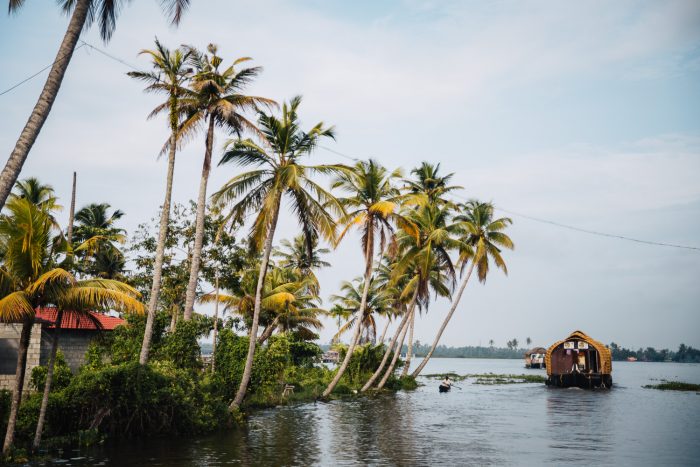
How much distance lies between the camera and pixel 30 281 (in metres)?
14.1

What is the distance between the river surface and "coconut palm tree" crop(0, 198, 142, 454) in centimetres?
447

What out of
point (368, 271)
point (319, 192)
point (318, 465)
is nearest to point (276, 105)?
point (319, 192)

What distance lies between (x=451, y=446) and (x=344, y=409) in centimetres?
1233

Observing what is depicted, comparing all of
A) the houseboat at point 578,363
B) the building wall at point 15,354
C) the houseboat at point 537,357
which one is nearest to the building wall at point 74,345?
the building wall at point 15,354

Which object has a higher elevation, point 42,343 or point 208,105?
point 208,105

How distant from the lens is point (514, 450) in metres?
19.2

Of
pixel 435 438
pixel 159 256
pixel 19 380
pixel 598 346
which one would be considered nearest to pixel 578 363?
pixel 598 346

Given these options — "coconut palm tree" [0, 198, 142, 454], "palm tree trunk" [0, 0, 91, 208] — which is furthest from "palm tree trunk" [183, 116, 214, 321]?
"palm tree trunk" [0, 0, 91, 208]

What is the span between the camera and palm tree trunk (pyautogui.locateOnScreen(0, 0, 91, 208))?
11273 millimetres

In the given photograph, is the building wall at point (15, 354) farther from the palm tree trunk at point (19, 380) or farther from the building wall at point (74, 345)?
the palm tree trunk at point (19, 380)

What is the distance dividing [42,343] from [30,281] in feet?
31.0

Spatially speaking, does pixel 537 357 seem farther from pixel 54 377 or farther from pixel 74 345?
pixel 54 377

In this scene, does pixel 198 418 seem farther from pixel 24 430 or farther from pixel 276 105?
pixel 276 105

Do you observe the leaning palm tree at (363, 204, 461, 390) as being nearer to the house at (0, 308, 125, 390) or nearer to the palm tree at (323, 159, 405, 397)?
the palm tree at (323, 159, 405, 397)
